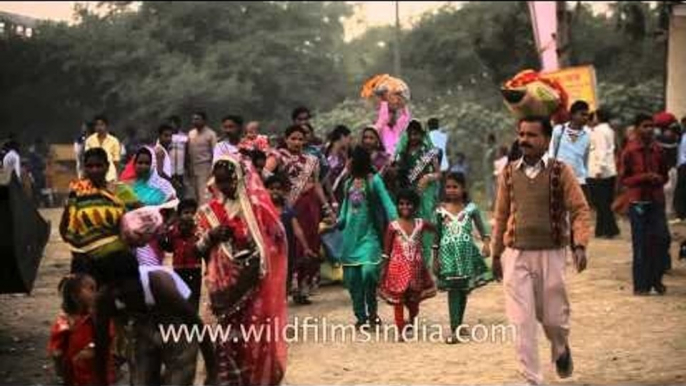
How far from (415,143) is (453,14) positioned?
37326mm

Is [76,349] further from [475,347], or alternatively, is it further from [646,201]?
[646,201]

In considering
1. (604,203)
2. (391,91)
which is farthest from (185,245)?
(604,203)

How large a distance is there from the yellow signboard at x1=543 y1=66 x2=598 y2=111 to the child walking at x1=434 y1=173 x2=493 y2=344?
39.4 feet

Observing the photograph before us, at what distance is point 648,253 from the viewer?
11.2m

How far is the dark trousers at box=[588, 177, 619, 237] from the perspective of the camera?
52.6ft

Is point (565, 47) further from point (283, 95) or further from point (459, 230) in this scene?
point (283, 95)

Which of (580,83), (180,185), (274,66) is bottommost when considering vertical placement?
(180,185)

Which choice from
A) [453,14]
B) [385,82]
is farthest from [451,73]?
[385,82]

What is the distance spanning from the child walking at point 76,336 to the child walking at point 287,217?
3.55m

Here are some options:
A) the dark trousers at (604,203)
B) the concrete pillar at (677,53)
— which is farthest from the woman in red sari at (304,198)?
the concrete pillar at (677,53)

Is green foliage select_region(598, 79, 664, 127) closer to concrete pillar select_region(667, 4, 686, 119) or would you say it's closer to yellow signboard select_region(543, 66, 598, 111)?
yellow signboard select_region(543, 66, 598, 111)

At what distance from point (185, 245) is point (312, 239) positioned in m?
3.10

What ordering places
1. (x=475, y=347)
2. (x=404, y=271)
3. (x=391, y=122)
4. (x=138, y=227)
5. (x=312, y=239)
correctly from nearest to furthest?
(x=138, y=227) < (x=475, y=347) < (x=404, y=271) < (x=312, y=239) < (x=391, y=122)

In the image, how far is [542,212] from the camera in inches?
279
